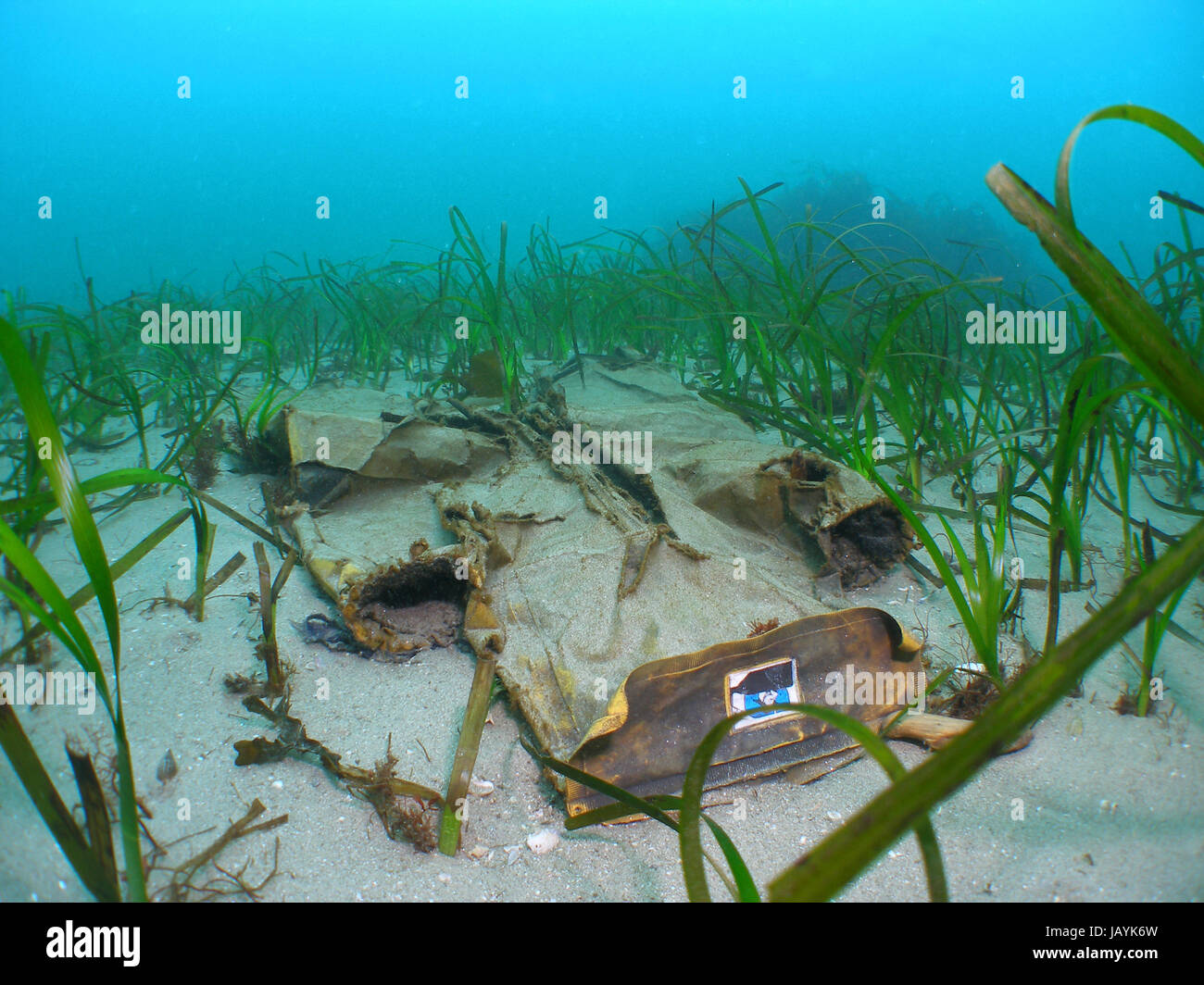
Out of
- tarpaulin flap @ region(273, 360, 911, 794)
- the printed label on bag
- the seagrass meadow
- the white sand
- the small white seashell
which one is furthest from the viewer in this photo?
tarpaulin flap @ region(273, 360, 911, 794)

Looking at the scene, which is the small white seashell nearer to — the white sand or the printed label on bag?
the white sand

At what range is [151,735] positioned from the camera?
190 cm

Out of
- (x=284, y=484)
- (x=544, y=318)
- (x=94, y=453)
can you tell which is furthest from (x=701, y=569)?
(x=544, y=318)

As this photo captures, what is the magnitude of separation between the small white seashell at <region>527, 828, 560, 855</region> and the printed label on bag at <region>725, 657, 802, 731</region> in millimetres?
597

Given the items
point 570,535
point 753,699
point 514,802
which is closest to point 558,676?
point 514,802

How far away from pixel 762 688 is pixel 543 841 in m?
0.75

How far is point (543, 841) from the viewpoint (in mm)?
1650

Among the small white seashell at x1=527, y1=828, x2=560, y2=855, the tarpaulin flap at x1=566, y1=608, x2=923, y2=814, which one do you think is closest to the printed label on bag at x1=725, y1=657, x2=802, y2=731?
the tarpaulin flap at x1=566, y1=608, x2=923, y2=814

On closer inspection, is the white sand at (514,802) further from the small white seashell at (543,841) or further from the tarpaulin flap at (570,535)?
the tarpaulin flap at (570,535)

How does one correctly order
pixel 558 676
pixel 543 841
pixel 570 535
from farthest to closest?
pixel 570 535, pixel 558 676, pixel 543 841

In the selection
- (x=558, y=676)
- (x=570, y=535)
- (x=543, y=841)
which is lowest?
(x=543, y=841)

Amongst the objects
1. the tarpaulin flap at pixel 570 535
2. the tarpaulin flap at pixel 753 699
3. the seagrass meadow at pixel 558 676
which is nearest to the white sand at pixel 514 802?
the seagrass meadow at pixel 558 676

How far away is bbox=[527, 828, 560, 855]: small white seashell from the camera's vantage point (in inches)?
64.1

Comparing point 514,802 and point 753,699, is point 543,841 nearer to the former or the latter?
point 514,802
